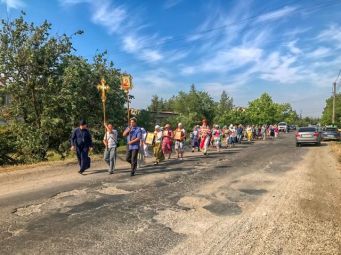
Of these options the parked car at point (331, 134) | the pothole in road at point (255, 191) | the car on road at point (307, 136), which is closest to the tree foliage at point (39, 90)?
the pothole in road at point (255, 191)

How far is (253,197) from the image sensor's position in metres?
9.50

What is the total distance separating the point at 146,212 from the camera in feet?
25.3

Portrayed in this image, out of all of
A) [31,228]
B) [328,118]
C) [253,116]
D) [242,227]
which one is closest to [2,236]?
[31,228]

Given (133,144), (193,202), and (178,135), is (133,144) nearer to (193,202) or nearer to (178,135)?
(193,202)

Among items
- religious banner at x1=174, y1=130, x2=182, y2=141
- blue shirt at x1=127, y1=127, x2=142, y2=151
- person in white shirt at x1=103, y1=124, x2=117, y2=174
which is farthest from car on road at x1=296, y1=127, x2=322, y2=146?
person in white shirt at x1=103, y1=124, x2=117, y2=174

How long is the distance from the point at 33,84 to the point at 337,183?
16137 mm

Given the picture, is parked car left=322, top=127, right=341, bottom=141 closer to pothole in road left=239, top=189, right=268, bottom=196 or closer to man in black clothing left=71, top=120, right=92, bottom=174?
pothole in road left=239, top=189, right=268, bottom=196

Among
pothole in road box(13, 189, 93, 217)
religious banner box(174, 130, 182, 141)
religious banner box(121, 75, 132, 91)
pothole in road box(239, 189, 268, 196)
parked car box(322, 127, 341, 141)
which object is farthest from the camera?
parked car box(322, 127, 341, 141)

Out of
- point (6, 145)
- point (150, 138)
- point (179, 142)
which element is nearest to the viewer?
point (150, 138)

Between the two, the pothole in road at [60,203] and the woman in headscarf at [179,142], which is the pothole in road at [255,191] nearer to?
the pothole in road at [60,203]

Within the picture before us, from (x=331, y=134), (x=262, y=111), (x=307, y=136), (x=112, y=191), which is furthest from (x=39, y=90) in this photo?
(x=262, y=111)

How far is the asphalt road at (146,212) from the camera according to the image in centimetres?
579

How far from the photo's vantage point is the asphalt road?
5793mm

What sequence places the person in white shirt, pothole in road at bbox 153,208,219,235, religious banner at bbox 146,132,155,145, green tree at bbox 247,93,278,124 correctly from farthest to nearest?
green tree at bbox 247,93,278,124 → religious banner at bbox 146,132,155,145 → the person in white shirt → pothole in road at bbox 153,208,219,235
